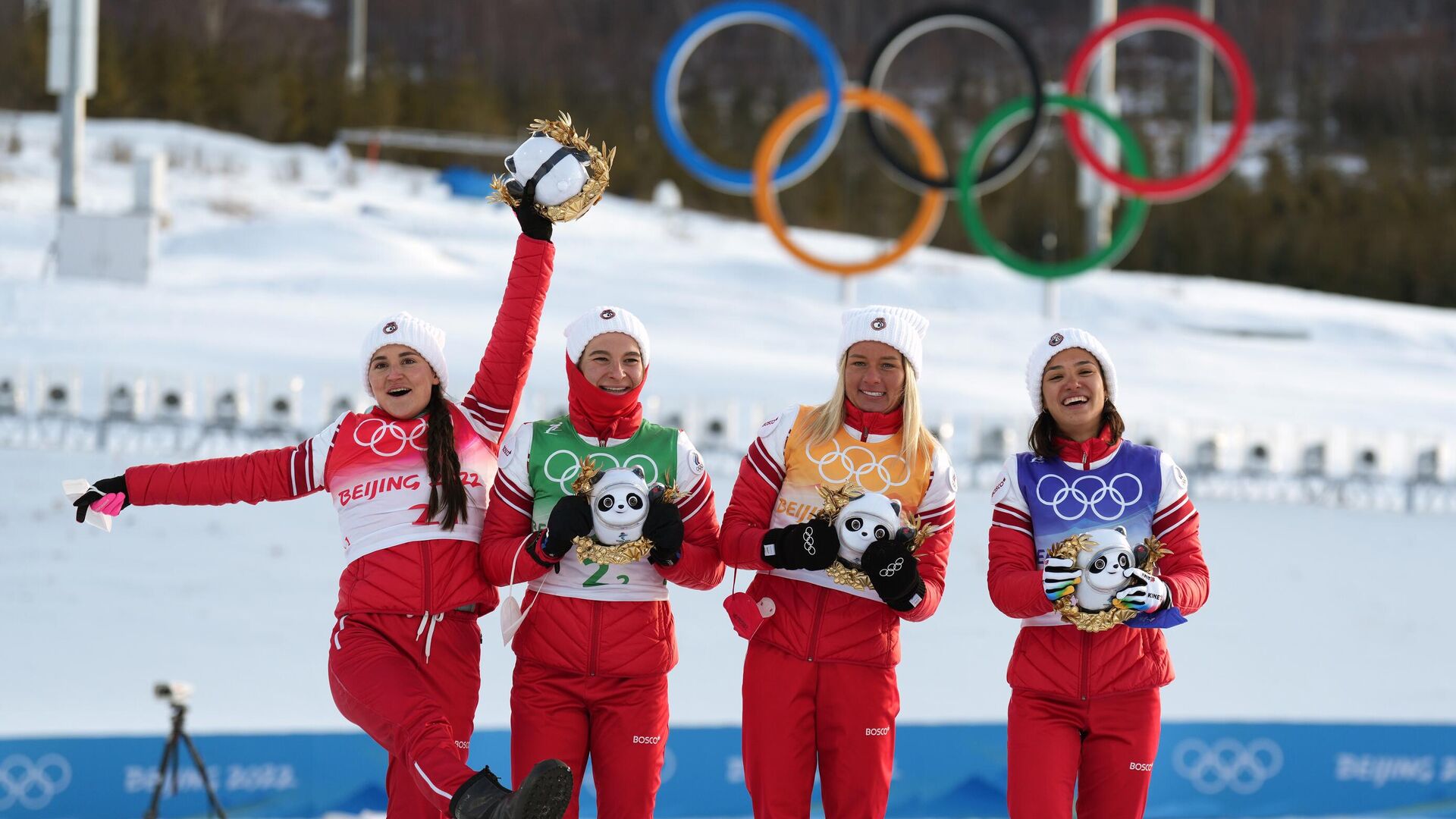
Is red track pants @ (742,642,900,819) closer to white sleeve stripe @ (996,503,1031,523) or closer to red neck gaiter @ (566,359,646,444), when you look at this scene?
white sleeve stripe @ (996,503,1031,523)

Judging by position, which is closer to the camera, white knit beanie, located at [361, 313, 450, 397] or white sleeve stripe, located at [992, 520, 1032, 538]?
white sleeve stripe, located at [992, 520, 1032, 538]

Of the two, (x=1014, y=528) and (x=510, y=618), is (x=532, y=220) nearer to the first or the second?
(x=510, y=618)

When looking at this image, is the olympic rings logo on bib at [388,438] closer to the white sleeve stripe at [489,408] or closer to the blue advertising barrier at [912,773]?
the white sleeve stripe at [489,408]

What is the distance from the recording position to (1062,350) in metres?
3.84

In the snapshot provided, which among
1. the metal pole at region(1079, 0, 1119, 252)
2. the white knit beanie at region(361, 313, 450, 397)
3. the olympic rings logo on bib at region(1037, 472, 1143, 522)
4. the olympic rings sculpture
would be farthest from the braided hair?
the metal pole at region(1079, 0, 1119, 252)

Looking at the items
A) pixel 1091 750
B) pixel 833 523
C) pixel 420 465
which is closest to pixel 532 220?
pixel 420 465

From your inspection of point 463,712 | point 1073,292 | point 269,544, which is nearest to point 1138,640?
point 463,712

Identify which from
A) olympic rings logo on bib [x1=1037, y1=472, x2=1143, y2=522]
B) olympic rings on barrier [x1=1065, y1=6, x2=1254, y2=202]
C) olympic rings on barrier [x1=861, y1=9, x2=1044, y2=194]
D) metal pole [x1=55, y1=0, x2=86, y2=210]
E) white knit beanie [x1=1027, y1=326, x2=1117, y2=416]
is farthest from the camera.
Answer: olympic rings on barrier [x1=1065, y1=6, x2=1254, y2=202]

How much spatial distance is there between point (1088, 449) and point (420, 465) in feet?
5.35

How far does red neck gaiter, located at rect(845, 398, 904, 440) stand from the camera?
3848mm

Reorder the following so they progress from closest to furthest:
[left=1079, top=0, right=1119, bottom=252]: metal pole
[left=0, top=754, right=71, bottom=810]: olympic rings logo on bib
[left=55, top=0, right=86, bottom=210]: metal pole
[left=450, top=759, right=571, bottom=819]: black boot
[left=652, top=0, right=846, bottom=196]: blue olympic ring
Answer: [left=450, top=759, right=571, bottom=819]: black boot < [left=0, top=754, right=71, bottom=810]: olympic rings logo on bib < [left=55, top=0, right=86, bottom=210]: metal pole < [left=652, top=0, right=846, bottom=196]: blue olympic ring < [left=1079, top=0, right=1119, bottom=252]: metal pole

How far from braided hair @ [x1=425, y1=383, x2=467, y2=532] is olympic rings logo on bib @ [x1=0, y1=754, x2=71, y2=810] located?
2.59 meters

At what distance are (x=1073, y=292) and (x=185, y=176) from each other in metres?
11.8

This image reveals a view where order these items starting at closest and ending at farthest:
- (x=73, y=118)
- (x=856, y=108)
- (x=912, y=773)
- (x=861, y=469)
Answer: (x=861, y=469)
(x=912, y=773)
(x=73, y=118)
(x=856, y=108)
